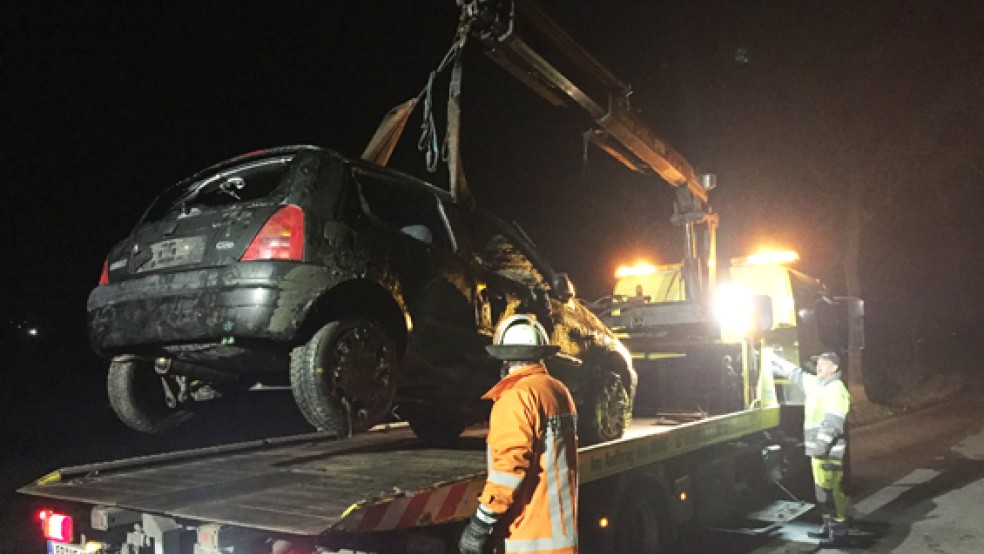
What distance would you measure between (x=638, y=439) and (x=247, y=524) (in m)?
3.11

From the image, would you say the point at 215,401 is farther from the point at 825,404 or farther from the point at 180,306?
the point at 825,404

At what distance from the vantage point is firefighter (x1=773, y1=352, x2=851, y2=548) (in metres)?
7.07

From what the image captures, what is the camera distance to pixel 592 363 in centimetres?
592

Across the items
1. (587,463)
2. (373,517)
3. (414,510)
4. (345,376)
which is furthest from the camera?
(587,463)

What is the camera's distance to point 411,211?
5.03m

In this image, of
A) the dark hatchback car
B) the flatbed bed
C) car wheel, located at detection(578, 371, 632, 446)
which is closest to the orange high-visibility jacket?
the flatbed bed

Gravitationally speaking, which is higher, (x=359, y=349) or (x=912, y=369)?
(x=359, y=349)

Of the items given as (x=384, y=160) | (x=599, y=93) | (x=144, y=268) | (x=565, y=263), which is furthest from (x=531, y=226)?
(x=144, y=268)

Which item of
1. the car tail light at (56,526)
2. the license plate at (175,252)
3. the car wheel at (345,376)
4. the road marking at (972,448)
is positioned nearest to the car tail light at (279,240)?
the license plate at (175,252)

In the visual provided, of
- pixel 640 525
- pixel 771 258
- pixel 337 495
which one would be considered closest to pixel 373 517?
pixel 337 495

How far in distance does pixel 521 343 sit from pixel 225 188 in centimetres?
209

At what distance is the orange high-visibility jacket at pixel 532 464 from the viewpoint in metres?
3.22

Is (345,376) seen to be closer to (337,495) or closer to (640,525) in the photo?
(337,495)

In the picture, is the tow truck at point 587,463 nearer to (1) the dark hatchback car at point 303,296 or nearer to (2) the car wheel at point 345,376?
(2) the car wheel at point 345,376
